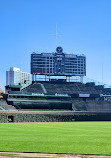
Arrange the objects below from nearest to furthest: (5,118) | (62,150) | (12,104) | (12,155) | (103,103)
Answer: (12,155)
(62,150)
(5,118)
(12,104)
(103,103)

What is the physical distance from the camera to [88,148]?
22.9 metres

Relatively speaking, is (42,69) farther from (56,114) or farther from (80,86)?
(56,114)

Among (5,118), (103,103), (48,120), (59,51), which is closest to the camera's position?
(5,118)

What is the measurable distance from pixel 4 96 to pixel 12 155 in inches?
3373

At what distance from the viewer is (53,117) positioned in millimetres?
92312

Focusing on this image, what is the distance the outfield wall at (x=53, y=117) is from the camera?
A: 84.3 metres

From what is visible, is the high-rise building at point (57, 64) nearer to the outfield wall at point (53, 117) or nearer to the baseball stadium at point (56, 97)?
the baseball stadium at point (56, 97)

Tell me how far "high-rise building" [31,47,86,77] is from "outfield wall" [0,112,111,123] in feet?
95.0

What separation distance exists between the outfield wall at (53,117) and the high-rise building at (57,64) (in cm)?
2895

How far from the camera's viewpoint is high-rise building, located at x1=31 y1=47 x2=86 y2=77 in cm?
12194

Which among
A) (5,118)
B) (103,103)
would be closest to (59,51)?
(103,103)

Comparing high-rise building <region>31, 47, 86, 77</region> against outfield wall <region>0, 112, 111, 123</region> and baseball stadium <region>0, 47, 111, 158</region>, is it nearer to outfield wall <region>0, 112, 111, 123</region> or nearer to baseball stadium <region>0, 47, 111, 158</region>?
baseball stadium <region>0, 47, 111, 158</region>

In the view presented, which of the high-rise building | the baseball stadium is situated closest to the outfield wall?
the baseball stadium

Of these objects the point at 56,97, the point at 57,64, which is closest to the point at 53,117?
the point at 56,97
